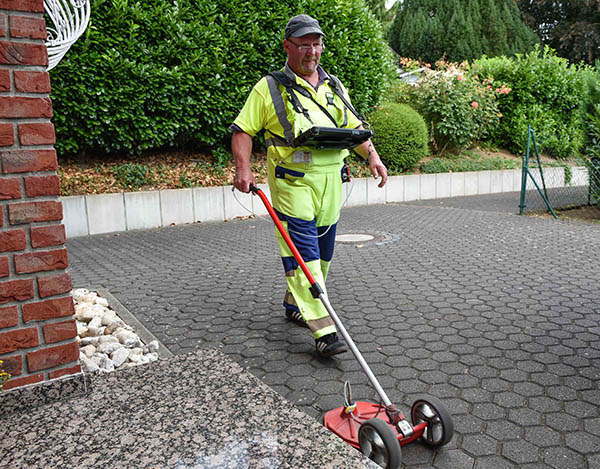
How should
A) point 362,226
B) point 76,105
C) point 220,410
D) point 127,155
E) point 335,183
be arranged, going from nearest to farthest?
1. point 220,410
2. point 335,183
3. point 76,105
4. point 362,226
5. point 127,155

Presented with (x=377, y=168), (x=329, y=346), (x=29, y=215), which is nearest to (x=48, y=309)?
(x=29, y=215)

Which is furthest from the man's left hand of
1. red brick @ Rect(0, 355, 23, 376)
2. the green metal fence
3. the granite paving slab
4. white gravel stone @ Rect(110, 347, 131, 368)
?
the green metal fence

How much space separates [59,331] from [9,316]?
0.23m

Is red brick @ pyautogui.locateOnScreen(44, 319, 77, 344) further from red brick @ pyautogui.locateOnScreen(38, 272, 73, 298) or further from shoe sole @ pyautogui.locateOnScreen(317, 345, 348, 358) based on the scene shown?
shoe sole @ pyautogui.locateOnScreen(317, 345, 348, 358)

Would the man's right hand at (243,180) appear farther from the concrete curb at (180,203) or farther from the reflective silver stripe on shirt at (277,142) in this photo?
the concrete curb at (180,203)

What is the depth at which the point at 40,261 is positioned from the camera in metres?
2.37

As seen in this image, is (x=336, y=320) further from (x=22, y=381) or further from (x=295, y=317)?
(x=295, y=317)

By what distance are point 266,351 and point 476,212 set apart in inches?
301

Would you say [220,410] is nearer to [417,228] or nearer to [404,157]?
[417,228]

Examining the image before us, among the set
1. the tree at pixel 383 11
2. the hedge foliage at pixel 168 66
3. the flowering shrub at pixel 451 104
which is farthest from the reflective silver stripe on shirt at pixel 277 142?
the tree at pixel 383 11

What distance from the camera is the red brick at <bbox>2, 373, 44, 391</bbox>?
2.35 m

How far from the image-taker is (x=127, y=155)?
380 inches

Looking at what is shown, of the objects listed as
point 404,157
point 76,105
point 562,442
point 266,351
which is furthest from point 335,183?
point 404,157

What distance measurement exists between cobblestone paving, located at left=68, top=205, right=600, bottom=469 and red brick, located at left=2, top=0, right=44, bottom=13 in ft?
7.66
